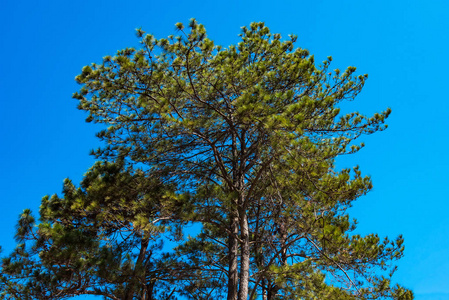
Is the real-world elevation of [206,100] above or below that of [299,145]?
above

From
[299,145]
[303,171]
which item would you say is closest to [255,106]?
[299,145]

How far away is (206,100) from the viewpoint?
666 centimetres

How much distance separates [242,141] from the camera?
25.0 feet

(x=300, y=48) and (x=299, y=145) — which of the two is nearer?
(x=299, y=145)

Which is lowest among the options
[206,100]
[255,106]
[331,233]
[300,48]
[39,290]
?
[39,290]

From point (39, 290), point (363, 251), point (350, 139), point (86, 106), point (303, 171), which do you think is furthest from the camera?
point (350, 139)

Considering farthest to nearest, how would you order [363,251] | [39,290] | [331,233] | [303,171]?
1. [363,251]
2. [303,171]
3. [331,233]
4. [39,290]

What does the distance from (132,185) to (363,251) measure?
426cm

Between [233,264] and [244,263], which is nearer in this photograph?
[244,263]

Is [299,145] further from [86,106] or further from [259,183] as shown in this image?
[86,106]

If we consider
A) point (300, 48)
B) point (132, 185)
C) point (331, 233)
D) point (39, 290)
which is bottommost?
point (39, 290)

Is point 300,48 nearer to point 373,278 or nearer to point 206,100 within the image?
point 206,100

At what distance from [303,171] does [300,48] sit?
11.8ft

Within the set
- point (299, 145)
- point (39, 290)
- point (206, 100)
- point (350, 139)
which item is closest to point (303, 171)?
point (299, 145)
